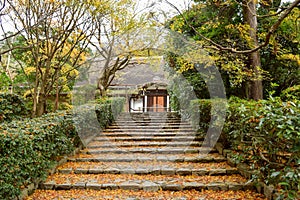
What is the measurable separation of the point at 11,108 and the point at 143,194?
5.79m

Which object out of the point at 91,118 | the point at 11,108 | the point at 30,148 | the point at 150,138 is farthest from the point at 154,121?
the point at 30,148

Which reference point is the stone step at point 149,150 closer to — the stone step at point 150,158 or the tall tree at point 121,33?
the stone step at point 150,158

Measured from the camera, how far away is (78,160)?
5273 mm

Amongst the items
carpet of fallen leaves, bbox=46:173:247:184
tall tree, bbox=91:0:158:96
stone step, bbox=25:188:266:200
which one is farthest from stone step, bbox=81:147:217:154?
tall tree, bbox=91:0:158:96

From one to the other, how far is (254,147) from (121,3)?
5621 mm

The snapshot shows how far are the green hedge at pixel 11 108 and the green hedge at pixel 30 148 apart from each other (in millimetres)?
3018

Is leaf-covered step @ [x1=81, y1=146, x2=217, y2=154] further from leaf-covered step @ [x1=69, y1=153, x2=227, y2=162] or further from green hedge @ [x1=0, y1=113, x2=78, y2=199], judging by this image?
green hedge @ [x1=0, y1=113, x2=78, y2=199]

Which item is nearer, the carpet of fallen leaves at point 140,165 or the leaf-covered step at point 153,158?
the carpet of fallen leaves at point 140,165

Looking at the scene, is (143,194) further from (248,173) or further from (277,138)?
(277,138)

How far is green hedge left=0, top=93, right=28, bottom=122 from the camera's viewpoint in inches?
291

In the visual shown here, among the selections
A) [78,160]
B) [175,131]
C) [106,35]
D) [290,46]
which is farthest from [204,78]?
[78,160]

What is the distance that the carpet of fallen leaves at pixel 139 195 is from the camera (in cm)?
354

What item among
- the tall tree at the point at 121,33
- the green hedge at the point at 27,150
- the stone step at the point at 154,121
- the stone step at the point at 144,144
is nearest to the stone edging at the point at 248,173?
the stone step at the point at 144,144

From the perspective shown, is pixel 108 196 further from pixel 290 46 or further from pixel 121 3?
pixel 290 46
